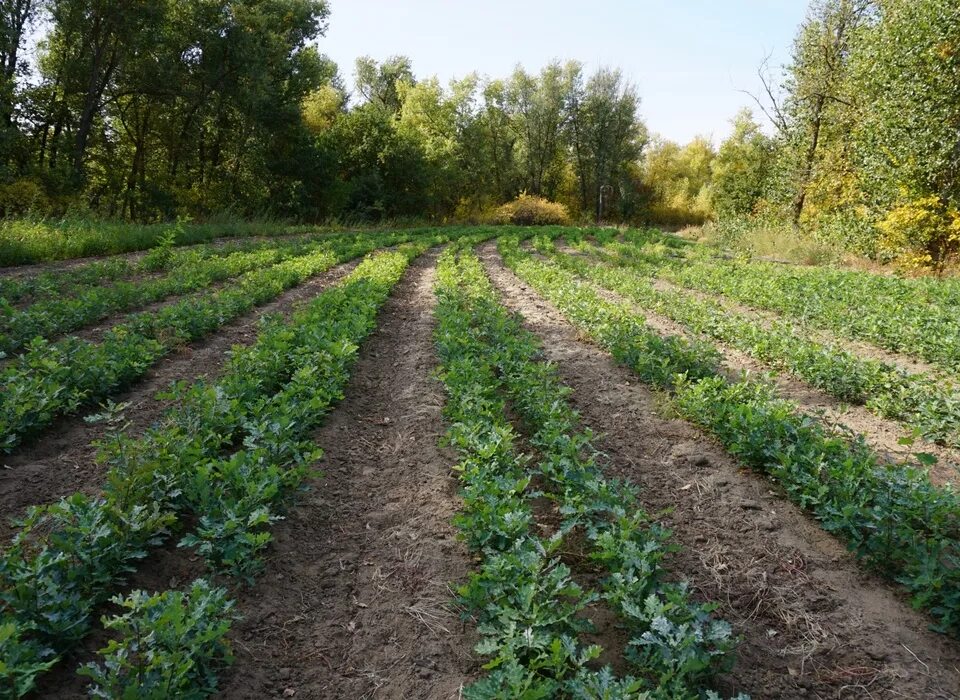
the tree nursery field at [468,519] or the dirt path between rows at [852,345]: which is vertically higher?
the dirt path between rows at [852,345]

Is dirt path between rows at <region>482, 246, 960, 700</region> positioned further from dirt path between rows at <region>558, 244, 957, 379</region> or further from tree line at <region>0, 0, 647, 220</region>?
tree line at <region>0, 0, 647, 220</region>

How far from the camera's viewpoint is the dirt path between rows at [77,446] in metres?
4.36

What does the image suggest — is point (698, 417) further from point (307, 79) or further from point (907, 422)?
point (307, 79)

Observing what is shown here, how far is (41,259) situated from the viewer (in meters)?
13.5

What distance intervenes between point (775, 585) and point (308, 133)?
35.2 meters

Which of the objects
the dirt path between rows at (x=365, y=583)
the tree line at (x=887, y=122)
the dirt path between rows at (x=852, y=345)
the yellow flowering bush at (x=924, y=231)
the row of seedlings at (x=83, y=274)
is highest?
the tree line at (x=887, y=122)

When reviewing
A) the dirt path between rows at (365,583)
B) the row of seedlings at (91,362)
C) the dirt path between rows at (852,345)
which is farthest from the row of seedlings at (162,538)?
the dirt path between rows at (852,345)

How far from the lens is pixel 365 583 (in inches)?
147

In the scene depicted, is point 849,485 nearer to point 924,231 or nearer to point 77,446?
point 77,446

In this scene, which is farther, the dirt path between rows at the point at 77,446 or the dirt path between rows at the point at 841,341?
the dirt path between rows at the point at 841,341

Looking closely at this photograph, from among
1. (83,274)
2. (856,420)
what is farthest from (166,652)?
(83,274)

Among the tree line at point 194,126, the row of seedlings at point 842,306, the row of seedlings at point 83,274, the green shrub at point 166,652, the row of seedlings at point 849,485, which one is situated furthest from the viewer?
the tree line at point 194,126

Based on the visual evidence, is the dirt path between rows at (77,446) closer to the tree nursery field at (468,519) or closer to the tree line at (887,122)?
the tree nursery field at (468,519)

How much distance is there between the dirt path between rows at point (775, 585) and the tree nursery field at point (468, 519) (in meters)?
0.02
